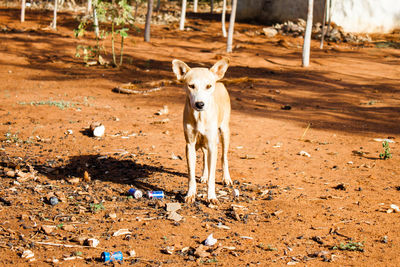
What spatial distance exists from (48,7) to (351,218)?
40981mm

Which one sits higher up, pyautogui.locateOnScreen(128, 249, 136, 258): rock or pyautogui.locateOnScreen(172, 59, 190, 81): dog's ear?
pyautogui.locateOnScreen(172, 59, 190, 81): dog's ear

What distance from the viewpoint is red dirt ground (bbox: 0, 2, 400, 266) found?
4.41 meters

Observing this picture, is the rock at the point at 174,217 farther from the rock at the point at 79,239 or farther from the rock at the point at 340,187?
the rock at the point at 340,187

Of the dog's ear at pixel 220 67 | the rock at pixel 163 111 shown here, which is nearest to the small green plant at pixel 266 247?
the dog's ear at pixel 220 67

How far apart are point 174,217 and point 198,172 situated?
80.3 inches

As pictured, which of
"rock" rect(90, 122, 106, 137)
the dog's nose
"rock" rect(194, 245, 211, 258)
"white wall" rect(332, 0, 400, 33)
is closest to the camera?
"rock" rect(194, 245, 211, 258)

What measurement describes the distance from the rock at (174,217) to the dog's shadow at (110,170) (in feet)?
3.00

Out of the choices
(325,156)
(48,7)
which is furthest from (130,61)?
(48,7)

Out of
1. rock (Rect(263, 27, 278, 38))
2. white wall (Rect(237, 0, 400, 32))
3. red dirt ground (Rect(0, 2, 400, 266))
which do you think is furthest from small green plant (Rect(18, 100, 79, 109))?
white wall (Rect(237, 0, 400, 32))

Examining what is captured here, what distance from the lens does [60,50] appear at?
20125 mm

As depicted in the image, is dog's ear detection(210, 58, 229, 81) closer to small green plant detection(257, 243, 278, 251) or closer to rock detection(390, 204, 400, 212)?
small green plant detection(257, 243, 278, 251)

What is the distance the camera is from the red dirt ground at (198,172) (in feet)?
14.5

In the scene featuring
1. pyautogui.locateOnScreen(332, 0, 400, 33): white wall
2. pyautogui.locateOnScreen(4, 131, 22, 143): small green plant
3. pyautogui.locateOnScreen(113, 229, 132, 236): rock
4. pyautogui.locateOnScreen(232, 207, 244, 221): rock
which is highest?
pyautogui.locateOnScreen(332, 0, 400, 33): white wall

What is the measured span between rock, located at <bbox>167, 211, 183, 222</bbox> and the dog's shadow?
92cm
